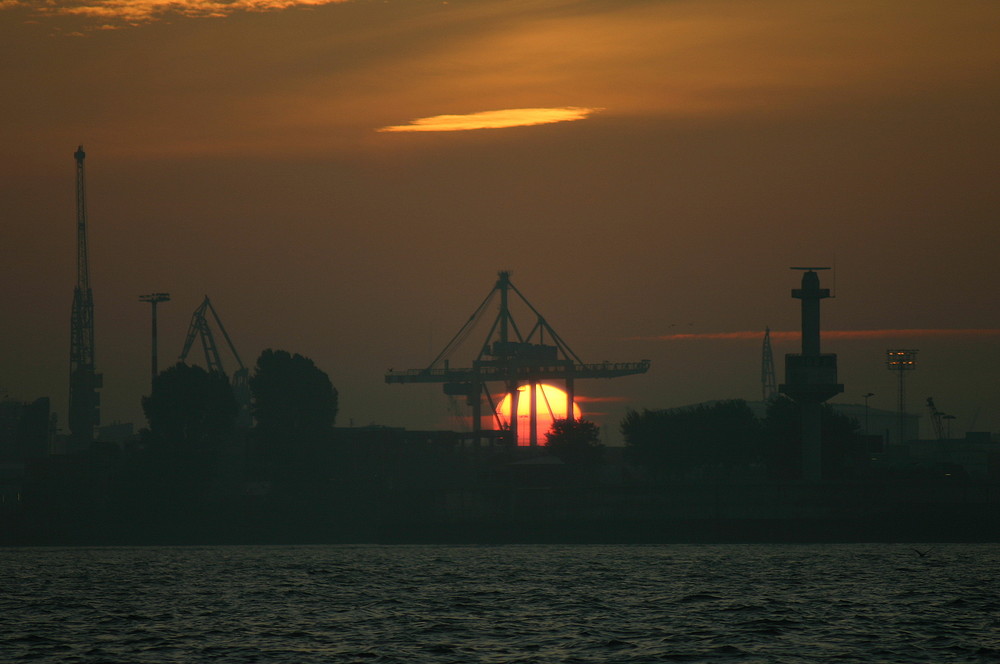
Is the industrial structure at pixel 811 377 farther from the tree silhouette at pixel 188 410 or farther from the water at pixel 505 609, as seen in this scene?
the tree silhouette at pixel 188 410

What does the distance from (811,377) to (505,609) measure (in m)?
96.2

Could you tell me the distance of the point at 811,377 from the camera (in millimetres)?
165375

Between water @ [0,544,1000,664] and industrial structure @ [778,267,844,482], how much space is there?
128 ft

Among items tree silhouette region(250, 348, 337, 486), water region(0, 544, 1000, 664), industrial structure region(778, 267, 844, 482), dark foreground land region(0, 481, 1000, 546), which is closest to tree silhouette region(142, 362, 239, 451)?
tree silhouette region(250, 348, 337, 486)

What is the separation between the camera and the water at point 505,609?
58.8m

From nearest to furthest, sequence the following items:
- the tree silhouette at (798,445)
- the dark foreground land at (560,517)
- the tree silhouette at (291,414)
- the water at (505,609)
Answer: the water at (505,609), the dark foreground land at (560,517), the tree silhouette at (291,414), the tree silhouette at (798,445)

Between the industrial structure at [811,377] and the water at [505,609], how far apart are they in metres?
38.9

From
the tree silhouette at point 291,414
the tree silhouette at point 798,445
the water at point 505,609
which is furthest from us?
the tree silhouette at point 798,445

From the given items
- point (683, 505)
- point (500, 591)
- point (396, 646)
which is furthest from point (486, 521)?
point (396, 646)

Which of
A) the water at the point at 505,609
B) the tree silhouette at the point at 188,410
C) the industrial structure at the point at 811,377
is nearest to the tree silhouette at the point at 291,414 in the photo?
the tree silhouette at the point at 188,410

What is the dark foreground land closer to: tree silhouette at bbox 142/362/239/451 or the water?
tree silhouette at bbox 142/362/239/451

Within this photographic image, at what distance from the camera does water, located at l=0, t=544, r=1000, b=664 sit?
58.8 metres

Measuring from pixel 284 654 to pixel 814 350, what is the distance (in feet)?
386

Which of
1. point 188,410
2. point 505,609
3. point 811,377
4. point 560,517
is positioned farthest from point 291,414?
point 505,609
